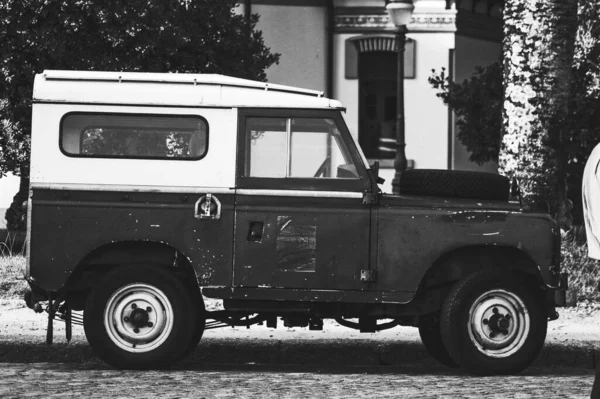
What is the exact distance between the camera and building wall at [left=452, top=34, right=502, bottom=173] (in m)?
27.2

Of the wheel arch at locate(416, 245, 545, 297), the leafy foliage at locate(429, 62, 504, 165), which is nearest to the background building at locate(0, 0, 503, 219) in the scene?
the leafy foliage at locate(429, 62, 504, 165)

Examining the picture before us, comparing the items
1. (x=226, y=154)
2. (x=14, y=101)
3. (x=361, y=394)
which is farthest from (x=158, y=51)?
(x=361, y=394)

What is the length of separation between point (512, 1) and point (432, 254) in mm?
6081

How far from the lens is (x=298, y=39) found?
2706 centimetres

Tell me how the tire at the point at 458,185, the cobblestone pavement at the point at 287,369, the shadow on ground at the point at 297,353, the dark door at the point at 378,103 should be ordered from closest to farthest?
the cobblestone pavement at the point at 287,369, the tire at the point at 458,185, the shadow on ground at the point at 297,353, the dark door at the point at 378,103

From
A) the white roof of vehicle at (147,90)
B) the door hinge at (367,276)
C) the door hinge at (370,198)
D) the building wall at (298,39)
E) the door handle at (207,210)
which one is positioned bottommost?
the door hinge at (367,276)

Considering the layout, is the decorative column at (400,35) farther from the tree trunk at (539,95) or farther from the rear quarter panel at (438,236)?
the rear quarter panel at (438,236)

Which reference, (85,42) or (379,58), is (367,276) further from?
(379,58)

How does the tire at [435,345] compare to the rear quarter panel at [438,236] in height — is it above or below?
below

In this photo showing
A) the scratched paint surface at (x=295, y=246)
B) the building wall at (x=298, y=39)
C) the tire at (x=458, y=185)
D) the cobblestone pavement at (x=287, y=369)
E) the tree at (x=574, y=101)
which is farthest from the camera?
the building wall at (x=298, y=39)

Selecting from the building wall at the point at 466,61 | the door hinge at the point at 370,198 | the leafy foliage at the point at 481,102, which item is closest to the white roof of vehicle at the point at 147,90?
the door hinge at the point at 370,198

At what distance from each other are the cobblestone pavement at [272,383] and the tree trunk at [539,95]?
4.75 meters

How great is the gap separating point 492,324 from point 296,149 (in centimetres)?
181

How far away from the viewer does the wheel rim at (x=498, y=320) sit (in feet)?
31.2
